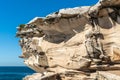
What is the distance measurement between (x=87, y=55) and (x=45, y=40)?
6638mm

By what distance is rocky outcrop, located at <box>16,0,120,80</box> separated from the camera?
21938 mm

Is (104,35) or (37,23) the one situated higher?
(37,23)

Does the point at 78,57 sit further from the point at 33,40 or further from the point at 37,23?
the point at 33,40

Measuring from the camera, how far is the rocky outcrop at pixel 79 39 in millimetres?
21938

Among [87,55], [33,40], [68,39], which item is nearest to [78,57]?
[87,55]

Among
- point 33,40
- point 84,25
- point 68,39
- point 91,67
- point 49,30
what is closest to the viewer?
point 91,67

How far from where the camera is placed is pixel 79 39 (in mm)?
23766

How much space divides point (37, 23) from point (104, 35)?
723cm

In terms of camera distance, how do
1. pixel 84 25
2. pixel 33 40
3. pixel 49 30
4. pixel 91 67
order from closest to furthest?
pixel 91 67 → pixel 84 25 → pixel 49 30 → pixel 33 40

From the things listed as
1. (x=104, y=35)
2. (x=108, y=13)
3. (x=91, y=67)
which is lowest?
(x=91, y=67)

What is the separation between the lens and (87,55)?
22453mm

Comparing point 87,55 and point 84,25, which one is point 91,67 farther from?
point 84,25

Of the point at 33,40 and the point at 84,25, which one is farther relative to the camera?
the point at 33,40

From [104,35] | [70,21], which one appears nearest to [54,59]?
[70,21]
